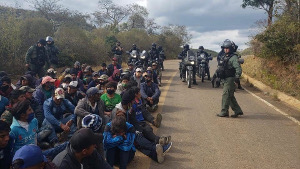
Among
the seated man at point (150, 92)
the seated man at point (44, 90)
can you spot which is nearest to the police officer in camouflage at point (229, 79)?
the seated man at point (150, 92)

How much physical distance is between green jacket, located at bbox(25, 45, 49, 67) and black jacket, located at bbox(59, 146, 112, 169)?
747cm

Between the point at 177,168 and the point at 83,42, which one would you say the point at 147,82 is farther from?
the point at 83,42

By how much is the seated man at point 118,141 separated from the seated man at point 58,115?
1.42 meters

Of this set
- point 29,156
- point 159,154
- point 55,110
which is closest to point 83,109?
point 55,110

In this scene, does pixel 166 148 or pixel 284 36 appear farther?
pixel 284 36

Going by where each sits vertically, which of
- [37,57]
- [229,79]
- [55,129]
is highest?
[37,57]

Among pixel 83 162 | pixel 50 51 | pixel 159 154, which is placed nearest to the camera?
pixel 83 162

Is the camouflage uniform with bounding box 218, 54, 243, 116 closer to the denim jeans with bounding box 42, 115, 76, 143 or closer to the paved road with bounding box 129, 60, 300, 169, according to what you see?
the paved road with bounding box 129, 60, 300, 169

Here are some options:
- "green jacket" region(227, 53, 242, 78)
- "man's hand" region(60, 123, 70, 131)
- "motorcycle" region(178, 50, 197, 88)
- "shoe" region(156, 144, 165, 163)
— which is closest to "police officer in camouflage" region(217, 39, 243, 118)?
"green jacket" region(227, 53, 242, 78)

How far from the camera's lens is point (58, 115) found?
221 inches

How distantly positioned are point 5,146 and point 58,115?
7.45 ft

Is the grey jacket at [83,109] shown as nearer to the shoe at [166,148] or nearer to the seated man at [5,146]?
the shoe at [166,148]

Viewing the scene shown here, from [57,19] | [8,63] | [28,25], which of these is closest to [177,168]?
[8,63]

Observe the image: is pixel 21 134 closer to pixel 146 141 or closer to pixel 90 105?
pixel 90 105
